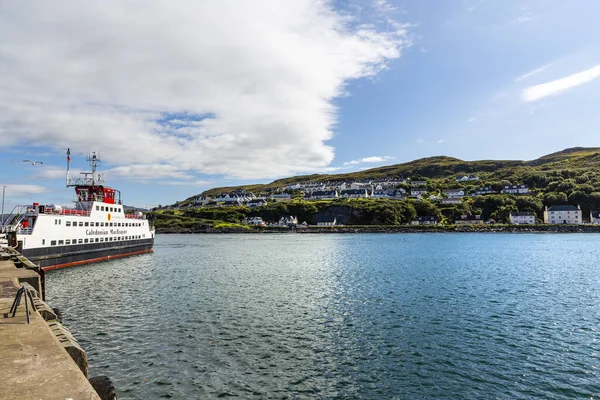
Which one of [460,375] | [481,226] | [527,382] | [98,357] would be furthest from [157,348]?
[481,226]

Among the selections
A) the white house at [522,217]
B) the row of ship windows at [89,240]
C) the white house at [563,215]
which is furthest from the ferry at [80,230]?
the white house at [563,215]

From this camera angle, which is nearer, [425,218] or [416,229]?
[416,229]

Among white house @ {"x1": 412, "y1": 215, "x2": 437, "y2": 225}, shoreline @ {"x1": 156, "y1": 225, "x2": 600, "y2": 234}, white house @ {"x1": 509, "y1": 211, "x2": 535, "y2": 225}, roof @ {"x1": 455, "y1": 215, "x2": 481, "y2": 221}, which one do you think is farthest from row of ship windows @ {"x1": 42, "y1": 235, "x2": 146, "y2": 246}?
white house @ {"x1": 509, "y1": 211, "x2": 535, "y2": 225}

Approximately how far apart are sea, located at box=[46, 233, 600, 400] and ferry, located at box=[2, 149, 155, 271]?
8.93 metres

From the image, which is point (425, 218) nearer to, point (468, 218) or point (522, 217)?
point (468, 218)

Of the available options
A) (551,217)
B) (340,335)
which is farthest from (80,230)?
(551,217)

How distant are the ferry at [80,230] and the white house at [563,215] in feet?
642

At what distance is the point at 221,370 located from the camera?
16.3m

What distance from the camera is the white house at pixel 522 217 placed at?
18012 centimetres

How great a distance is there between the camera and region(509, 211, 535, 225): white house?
18012 centimetres

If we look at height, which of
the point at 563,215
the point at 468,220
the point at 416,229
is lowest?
the point at 416,229

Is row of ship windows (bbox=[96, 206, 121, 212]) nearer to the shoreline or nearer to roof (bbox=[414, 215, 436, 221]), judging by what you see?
the shoreline

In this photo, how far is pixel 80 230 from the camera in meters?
53.9

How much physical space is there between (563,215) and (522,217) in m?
20.0
